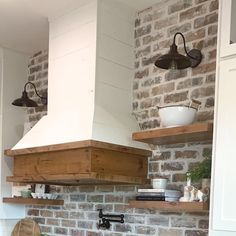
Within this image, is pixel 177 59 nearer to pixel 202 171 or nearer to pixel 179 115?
pixel 179 115

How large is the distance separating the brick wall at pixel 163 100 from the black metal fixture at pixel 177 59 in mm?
49

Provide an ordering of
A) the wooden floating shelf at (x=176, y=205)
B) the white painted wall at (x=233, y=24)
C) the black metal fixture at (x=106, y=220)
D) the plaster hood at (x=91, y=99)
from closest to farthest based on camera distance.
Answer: the white painted wall at (x=233, y=24), the wooden floating shelf at (x=176, y=205), the plaster hood at (x=91, y=99), the black metal fixture at (x=106, y=220)

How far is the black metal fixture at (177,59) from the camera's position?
8.64ft

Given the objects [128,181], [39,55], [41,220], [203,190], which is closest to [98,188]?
[128,181]

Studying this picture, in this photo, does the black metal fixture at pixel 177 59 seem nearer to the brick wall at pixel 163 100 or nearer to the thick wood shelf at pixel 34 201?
the brick wall at pixel 163 100

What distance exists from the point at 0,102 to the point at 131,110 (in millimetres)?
1746

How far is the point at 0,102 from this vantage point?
4316 mm

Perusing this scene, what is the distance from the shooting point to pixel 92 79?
3.06 m

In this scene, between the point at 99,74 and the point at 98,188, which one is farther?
the point at 98,188

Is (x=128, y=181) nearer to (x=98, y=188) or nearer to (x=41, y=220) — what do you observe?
(x=98, y=188)

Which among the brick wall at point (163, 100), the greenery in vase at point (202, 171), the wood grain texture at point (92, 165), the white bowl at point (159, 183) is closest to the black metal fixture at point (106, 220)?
the brick wall at point (163, 100)

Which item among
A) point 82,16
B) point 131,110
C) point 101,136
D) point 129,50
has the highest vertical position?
point 82,16

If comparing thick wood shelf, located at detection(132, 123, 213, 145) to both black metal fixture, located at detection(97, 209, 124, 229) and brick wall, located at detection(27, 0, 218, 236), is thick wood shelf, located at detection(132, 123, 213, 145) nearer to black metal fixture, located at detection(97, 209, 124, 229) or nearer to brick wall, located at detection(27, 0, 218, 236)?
brick wall, located at detection(27, 0, 218, 236)

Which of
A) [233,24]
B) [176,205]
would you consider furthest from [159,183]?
[233,24]
